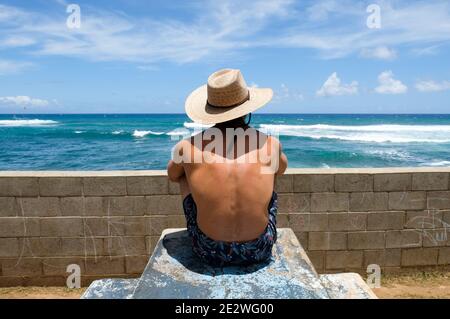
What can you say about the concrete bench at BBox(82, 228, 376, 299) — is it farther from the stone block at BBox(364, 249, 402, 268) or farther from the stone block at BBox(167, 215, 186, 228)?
the stone block at BBox(364, 249, 402, 268)

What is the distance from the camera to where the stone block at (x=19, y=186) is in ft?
13.7

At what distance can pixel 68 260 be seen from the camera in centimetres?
436

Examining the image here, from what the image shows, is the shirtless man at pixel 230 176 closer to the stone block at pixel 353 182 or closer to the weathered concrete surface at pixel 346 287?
the weathered concrete surface at pixel 346 287

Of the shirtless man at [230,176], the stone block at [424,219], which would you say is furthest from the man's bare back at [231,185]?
the stone block at [424,219]

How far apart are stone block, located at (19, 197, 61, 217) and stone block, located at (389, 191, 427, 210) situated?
3794 millimetres

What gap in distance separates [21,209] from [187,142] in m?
2.80

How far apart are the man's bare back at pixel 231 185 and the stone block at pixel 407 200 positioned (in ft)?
8.48

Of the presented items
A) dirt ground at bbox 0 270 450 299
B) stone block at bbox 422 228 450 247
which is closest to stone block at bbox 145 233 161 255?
dirt ground at bbox 0 270 450 299

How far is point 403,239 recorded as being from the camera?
14.8ft

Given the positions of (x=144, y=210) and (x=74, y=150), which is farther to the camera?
(x=74, y=150)

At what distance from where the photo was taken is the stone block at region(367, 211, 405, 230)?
14.5ft
